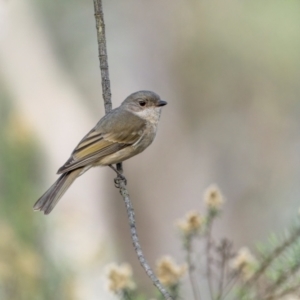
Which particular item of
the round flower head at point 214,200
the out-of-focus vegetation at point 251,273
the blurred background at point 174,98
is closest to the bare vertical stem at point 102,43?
the round flower head at point 214,200

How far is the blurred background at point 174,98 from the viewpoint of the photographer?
22.9 ft

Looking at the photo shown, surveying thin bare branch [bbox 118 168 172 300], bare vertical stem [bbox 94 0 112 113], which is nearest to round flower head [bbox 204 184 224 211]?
thin bare branch [bbox 118 168 172 300]

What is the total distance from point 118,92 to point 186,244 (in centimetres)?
537

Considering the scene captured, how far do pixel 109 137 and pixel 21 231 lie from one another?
3.09 feet

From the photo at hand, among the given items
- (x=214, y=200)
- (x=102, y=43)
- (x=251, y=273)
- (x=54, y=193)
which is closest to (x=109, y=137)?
(x=54, y=193)

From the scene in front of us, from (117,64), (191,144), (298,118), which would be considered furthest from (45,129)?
(298,118)

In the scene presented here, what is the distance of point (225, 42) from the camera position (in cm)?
880

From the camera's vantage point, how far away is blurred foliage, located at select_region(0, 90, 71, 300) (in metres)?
3.22

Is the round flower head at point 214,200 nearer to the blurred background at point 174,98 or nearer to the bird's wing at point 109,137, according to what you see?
the bird's wing at point 109,137

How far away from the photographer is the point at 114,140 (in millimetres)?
4098

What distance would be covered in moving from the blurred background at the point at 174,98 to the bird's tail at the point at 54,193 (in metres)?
1.83

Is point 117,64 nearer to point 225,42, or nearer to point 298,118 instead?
point 225,42

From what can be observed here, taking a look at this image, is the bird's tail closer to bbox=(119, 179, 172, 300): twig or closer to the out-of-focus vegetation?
bbox=(119, 179, 172, 300): twig

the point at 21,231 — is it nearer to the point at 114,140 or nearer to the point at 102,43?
the point at 114,140
